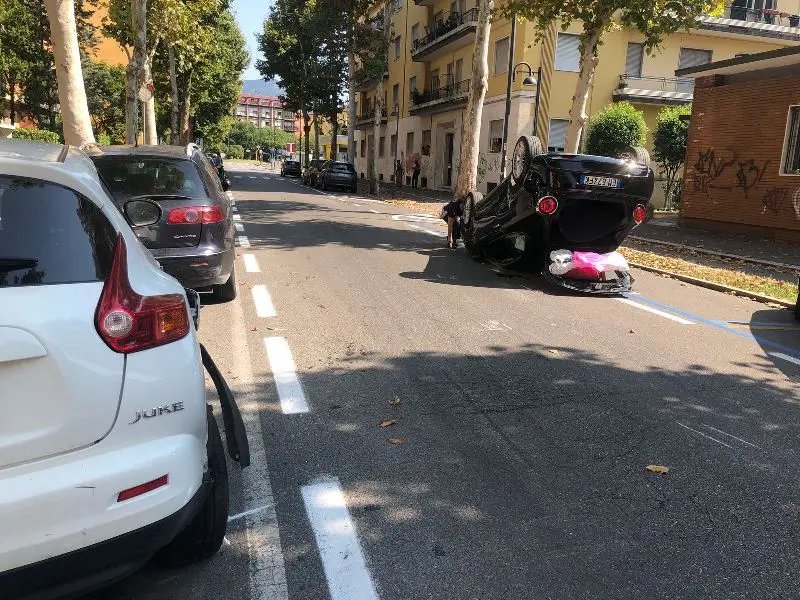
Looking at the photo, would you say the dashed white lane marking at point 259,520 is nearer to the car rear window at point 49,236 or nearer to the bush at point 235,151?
the car rear window at point 49,236

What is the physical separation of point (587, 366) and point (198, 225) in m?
3.95

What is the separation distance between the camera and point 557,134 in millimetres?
27969

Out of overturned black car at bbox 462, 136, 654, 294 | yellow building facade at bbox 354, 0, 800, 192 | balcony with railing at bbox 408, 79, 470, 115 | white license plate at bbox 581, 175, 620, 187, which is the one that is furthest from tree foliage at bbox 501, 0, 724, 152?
balcony with railing at bbox 408, 79, 470, 115

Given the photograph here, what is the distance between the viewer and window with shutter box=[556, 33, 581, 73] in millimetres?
26939

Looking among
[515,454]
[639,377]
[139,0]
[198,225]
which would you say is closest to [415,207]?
[139,0]

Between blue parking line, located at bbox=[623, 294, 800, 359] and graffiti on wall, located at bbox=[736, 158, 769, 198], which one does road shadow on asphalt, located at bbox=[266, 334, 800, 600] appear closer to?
blue parking line, located at bbox=[623, 294, 800, 359]

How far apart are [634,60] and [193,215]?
26.4 metres

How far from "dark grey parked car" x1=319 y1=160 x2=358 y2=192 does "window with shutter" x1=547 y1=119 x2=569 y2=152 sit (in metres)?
9.05

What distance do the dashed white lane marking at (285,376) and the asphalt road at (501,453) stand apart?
23 millimetres

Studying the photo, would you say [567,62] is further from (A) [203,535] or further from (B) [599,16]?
(A) [203,535]

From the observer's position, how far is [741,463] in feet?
12.3

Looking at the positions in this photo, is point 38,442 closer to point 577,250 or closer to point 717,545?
point 717,545

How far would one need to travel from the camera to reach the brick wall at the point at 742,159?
46.9 feet

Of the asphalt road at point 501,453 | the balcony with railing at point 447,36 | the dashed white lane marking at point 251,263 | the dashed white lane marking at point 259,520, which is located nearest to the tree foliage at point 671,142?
the balcony with railing at point 447,36
